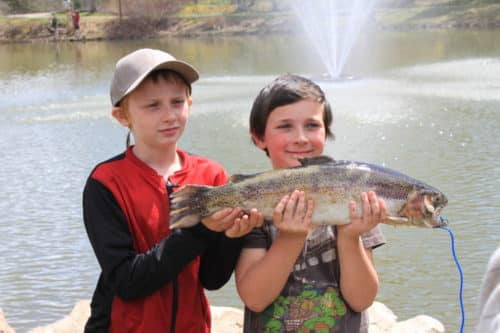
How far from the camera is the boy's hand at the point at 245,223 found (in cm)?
252

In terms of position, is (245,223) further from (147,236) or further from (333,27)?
(333,27)

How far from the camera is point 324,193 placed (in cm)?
247

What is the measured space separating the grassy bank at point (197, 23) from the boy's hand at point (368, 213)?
128 ft

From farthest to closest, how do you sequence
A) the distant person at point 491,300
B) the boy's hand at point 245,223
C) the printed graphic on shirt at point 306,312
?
the printed graphic on shirt at point 306,312 < the boy's hand at point 245,223 < the distant person at point 491,300

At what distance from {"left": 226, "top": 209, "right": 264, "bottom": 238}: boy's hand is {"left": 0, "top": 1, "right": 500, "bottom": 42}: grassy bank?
128 feet

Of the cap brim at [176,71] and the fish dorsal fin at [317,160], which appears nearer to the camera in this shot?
the fish dorsal fin at [317,160]

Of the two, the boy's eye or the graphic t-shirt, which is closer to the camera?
the graphic t-shirt

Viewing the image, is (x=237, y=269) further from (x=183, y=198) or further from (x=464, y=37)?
(x=464, y=37)

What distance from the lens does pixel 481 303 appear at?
1460 mm

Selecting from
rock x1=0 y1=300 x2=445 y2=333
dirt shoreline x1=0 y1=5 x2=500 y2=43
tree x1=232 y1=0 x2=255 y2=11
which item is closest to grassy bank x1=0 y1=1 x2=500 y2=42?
dirt shoreline x1=0 y1=5 x2=500 y2=43

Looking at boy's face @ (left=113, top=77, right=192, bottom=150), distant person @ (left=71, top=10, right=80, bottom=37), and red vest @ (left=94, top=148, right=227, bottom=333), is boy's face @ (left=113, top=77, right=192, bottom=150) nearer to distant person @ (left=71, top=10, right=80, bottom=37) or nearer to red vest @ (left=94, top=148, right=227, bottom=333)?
red vest @ (left=94, top=148, right=227, bottom=333)

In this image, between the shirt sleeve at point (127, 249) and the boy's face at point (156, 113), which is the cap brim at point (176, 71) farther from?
the shirt sleeve at point (127, 249)

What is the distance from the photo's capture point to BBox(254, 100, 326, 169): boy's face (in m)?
2.81

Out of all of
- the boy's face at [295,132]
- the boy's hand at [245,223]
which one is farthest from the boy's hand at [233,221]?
the boy's face at [295,132]
